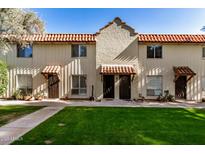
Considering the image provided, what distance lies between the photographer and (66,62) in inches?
901

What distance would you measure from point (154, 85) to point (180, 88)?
2.85 m

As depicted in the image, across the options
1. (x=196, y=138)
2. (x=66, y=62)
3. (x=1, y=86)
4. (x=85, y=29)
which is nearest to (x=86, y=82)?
(x=66, y=62)

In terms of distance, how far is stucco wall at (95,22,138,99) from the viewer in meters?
22.5

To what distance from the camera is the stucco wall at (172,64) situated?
22766 millimetres

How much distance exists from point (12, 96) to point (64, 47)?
770 centimetres

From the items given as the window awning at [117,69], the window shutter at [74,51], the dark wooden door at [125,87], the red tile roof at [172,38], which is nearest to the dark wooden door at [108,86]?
the dark wooden door at [125,87]

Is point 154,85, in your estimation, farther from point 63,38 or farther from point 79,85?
point 63,38

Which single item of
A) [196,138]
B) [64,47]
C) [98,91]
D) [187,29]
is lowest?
[196,138]

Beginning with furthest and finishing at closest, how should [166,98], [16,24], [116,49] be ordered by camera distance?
[116,49] → [166,98] → [16,24]

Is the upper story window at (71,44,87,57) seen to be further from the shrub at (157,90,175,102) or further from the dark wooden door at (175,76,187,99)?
the dark wooden door at (175,76,187,99)

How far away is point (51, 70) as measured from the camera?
21.8 metres

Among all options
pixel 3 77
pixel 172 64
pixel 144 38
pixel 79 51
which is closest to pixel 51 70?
pixel 79 51

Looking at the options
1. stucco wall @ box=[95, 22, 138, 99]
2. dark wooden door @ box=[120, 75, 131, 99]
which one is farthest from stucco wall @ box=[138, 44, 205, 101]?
dark wooden door @ box=[120, 75, 131, 99]
